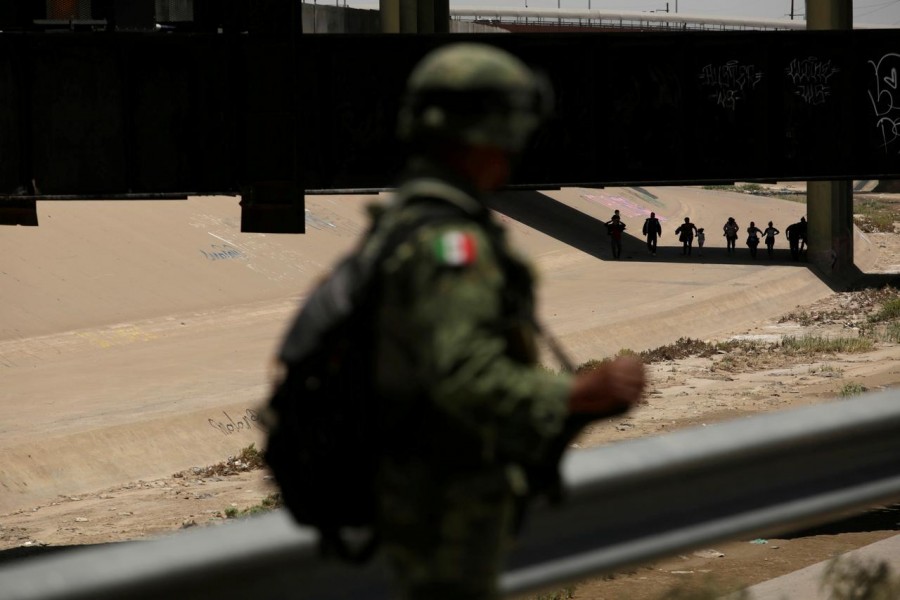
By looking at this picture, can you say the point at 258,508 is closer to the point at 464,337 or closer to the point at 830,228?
the point at 464,337

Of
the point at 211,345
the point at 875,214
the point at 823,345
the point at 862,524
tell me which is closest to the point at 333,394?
the point at 862,524

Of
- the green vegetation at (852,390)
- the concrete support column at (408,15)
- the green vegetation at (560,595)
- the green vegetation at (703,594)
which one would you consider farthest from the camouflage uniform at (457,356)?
the concrete support column at (408,15)

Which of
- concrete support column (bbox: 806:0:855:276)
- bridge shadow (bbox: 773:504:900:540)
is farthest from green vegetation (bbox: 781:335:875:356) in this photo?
bridge shadow (bbox: 773:504:900:540)

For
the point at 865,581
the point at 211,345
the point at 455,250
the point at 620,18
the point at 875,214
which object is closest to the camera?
the point at 455,250

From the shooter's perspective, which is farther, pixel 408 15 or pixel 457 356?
pixel 408 15

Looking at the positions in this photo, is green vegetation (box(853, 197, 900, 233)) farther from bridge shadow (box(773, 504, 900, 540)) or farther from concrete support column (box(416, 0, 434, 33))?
bridge shadow (box(773, 504, 900, 540))

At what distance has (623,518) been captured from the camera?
3678 mm

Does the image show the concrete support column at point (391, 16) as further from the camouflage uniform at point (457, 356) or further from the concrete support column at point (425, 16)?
the camouflage uniform at point (457, 356)

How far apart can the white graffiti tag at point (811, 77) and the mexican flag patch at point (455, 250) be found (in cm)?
1433

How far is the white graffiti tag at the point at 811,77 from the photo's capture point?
53.3ft

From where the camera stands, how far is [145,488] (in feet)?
63.1

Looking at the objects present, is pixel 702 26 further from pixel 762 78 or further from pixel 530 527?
pixel 530 527

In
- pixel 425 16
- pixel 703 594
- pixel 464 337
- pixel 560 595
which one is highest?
pixel 425 16

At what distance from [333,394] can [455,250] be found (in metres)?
0.39
